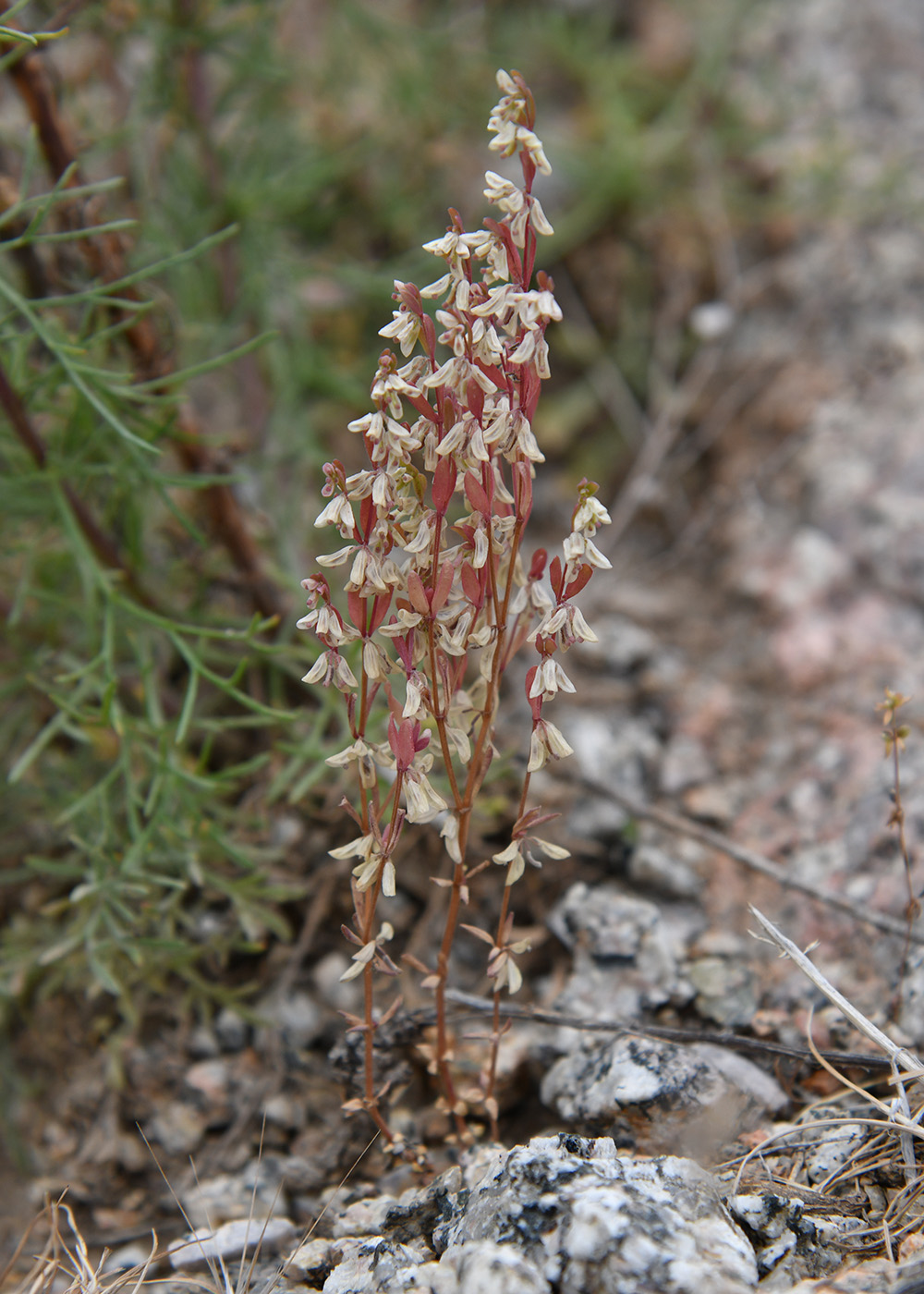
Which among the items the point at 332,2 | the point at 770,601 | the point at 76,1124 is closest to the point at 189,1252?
the point at 76,1124

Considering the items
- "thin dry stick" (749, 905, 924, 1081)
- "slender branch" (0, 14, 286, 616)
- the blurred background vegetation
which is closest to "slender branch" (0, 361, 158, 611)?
the blurred background vegetation

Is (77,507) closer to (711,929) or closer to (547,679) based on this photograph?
(547,679)

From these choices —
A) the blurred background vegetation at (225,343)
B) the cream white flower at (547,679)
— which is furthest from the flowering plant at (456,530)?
the blurred background vegetation at (225,343)

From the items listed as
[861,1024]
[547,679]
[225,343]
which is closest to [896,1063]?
[861,1024]

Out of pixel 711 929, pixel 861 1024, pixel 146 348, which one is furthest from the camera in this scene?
pixel 146 348

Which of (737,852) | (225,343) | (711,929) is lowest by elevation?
(711,929)

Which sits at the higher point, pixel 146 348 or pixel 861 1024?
pixel 146 348

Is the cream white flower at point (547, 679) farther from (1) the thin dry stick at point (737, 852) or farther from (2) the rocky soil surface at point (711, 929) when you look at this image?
(1) the thin dry stick at point (737, 852)

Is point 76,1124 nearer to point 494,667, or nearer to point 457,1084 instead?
point 457,1084
